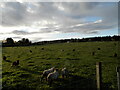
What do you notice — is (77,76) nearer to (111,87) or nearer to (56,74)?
(56,74)

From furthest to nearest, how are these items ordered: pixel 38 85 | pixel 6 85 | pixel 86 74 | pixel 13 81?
pixel 86 74
pixel 13 81
pixel 6 85
pixel 38 85

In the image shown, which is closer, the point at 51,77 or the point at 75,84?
the point at 75,84

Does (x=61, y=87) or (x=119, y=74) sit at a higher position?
(x=119, y=74)

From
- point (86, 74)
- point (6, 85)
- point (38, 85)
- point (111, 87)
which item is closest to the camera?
point (111, 87)

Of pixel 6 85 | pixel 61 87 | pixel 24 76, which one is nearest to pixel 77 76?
pixel 61 87

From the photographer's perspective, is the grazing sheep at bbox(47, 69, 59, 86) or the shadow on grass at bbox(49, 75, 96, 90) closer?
the shadow on grass at bbox(49, 75, 96, 90)

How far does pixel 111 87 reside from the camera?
9.36m

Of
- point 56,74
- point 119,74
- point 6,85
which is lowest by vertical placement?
point 6,85

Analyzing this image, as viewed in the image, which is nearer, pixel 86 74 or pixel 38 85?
pixel 38 85

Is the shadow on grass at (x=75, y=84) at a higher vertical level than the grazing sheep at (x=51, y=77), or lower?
lower

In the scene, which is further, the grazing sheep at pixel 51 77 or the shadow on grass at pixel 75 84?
the grazing sheep at pixel 51 77

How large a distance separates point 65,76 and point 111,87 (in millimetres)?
3932

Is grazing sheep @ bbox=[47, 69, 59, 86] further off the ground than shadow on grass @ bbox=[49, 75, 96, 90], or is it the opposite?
grazing sheep @ bbox=[47, 69, 59, 86]

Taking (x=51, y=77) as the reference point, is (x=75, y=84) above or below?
below
